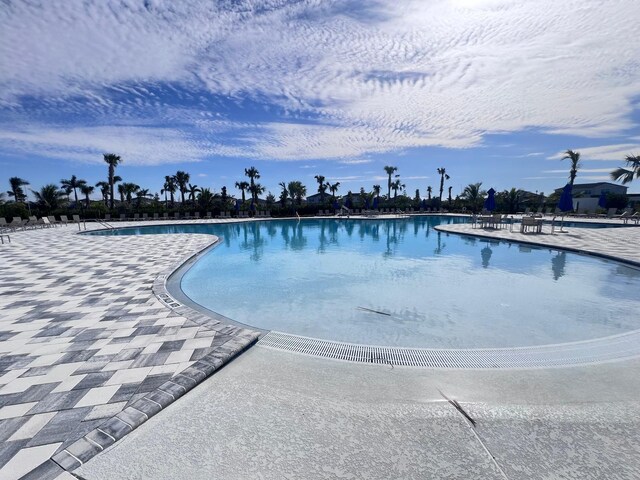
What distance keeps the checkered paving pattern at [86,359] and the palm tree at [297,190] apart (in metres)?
32.5

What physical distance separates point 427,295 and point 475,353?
2644mm

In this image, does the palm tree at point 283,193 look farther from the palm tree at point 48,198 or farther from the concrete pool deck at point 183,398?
the concrete pool deck at point 183,398

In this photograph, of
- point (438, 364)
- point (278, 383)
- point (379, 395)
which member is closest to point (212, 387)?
point (278, 383)

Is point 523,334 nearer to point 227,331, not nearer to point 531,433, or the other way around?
point 531,433

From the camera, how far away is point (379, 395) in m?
2.80

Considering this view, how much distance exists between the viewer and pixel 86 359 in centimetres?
337

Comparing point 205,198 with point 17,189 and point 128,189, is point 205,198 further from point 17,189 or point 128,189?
point 17,189

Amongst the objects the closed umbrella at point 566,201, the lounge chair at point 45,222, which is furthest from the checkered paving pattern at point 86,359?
the lounge chair at point 45,222

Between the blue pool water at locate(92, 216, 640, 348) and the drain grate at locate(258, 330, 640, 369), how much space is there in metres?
0.29

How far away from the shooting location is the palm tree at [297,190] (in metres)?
38.4

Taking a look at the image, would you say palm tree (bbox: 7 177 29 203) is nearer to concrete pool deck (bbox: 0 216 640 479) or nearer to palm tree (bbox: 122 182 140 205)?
palm tree (bbox: 122 182 140 205)

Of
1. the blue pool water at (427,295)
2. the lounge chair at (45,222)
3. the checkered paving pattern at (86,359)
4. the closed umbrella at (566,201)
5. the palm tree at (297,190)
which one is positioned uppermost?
the palm tree at (297,190)

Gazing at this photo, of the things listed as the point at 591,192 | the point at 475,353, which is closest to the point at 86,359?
the point at 475,353

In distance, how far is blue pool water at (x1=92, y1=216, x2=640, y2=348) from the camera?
4648 millimetres
